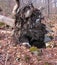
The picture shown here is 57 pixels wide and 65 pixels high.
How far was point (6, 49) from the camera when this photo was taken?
10.0m

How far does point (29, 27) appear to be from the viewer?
10422 mm

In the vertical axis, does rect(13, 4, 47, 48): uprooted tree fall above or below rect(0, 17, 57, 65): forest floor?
above

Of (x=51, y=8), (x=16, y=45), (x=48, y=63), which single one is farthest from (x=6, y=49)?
(x=51, y=8)

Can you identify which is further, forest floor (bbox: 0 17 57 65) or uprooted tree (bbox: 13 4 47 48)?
uprooted tree (bbox: 13 4 47 48)

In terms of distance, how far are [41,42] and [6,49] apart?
1692 mm

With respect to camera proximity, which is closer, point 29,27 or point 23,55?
point 23,55

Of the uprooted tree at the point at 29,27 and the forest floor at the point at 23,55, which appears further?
the uprooted tree at the point at 29,27

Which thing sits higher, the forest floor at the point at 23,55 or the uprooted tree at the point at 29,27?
the uprooted tree at the point at 29,27

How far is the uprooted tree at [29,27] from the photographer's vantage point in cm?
1006

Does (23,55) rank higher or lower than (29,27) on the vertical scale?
lower

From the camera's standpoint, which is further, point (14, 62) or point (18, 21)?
point (18, 21)

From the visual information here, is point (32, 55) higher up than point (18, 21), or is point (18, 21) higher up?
point (18, 21)

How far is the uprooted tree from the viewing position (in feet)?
33.0

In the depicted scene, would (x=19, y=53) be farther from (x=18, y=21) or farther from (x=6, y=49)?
(x=18, y=21)
